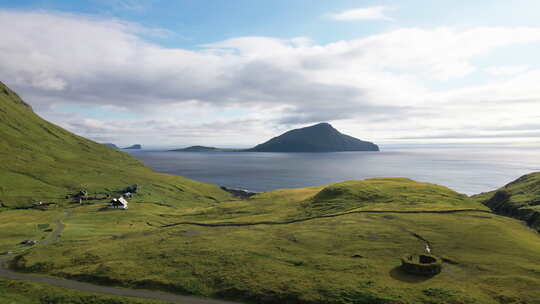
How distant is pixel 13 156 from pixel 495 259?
263 meters

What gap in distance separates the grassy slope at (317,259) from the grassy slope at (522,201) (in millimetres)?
36978

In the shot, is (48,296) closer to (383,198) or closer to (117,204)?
(117,204)

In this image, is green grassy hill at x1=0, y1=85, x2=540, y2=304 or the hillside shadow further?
the hillside shadow

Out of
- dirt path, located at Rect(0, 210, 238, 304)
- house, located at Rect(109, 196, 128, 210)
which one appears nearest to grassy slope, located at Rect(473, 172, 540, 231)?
dirt path, located at Rect(0, 210, 238, 304)

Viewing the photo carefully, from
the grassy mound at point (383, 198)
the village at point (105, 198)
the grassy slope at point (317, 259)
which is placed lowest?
the village at point (105, 198)

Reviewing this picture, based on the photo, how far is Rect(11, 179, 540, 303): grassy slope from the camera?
4234 centimetres

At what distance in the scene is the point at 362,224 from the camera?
77375mm

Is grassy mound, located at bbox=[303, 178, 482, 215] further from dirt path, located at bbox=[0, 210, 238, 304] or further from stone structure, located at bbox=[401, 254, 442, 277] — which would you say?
dirt path, located at bbox=[0, 210, 238, 304]

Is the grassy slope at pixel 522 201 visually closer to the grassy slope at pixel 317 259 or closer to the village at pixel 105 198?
the grassy slope at pixel 317 259

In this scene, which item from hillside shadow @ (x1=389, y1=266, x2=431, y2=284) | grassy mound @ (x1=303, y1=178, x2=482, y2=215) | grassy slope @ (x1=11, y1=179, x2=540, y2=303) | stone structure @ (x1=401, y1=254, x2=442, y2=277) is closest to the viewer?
grassy slope @ (x1=11, y1=179, x2=540, y2=303)

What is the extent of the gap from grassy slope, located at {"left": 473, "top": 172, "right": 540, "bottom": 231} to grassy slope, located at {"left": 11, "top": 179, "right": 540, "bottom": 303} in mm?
36978

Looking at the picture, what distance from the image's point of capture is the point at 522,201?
12544 cm

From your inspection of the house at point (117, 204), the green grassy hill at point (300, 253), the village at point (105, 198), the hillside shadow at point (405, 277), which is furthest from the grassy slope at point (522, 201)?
the village at point (105, 198)

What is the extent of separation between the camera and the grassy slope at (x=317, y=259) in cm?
4234
